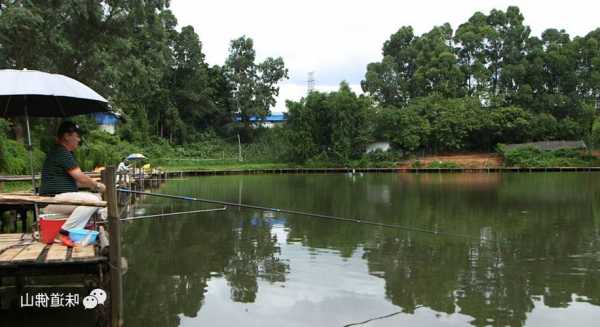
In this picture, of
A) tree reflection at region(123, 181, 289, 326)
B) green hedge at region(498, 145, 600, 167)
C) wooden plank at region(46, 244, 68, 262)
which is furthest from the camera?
green hedge at region(498, 145, 600, 167)

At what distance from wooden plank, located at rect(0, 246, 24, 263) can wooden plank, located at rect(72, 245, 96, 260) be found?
1.72 ft

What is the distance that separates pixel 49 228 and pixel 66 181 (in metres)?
0.51

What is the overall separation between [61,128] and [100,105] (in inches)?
34.5

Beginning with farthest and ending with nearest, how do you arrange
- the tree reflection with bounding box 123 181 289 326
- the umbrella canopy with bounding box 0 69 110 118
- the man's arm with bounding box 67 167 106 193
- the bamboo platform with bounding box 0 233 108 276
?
the tree reflection with bounding box 123 181 289 326, the man's arm with bounding box 67 167 106 193, the umbrella canopy with bounding box 0 69 110 118, the bamboo platform with bounding box 0 233 108 276

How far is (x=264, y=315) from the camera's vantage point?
21.3ft

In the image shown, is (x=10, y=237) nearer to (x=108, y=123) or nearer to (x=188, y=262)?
(x=188, y=262)

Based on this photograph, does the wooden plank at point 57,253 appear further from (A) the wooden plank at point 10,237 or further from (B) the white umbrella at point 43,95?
(B) the white umbrella at point 43,95

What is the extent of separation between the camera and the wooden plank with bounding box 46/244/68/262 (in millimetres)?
4711

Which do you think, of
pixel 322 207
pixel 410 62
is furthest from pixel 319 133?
pixel 322 207

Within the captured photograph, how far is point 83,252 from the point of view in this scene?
5.02 m

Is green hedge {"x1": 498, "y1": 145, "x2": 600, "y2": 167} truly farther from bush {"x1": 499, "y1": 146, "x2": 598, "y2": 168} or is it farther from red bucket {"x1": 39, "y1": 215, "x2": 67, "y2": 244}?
red bucket {"x1": 39, "y1": 215, "x2": 67, "y2": 244}

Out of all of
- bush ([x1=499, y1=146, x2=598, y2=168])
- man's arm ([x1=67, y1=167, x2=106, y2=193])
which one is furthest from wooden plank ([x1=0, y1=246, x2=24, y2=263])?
bush ([x1=499, y1=146, x2=598, y2=168])

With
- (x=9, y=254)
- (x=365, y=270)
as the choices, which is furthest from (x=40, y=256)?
(x=365, y=270)

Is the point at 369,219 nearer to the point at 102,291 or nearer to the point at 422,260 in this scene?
the point at 422,260
